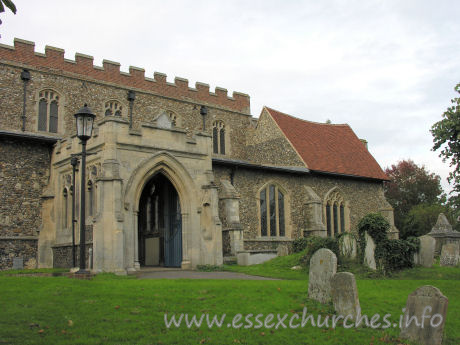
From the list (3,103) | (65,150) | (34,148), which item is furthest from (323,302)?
(3,103)

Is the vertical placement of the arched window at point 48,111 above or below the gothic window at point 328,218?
above

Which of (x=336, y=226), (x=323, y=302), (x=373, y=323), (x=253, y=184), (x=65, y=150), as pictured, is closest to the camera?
(x=373, y=323)

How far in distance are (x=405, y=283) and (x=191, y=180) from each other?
30.1 ft

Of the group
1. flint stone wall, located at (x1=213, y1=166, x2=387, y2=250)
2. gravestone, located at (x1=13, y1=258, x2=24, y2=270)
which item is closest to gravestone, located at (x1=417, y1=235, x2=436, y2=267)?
flint stone wall, located at (x1=213, y1=166, x2=387, y2=250)

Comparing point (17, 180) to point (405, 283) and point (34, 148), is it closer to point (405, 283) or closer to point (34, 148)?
point (34, 148)

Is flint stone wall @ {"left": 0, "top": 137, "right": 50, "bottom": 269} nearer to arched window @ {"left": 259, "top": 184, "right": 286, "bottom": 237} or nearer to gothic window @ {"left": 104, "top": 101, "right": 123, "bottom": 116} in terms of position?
gothic window @ {"left": 104, "top": 101, "right": 123, "bottom": 116}

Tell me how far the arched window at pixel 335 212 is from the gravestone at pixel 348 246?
1100cm

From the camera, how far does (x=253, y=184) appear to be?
2600 centimetres

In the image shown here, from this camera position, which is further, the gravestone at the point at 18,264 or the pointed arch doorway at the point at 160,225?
the pointed arch doorway at the point at 160,225

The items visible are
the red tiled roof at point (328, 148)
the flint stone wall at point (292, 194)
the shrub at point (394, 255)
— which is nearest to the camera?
the shrub at point (394, 255)

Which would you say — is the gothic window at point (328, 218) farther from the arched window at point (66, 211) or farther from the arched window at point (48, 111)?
the arched window at point (48, 111)

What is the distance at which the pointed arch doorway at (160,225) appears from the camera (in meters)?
21.7

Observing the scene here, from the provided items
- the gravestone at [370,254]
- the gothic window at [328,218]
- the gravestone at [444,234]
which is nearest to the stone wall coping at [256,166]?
the gothic window at [328,218]

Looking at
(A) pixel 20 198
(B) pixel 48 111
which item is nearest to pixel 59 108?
(B) pixel 48 111
